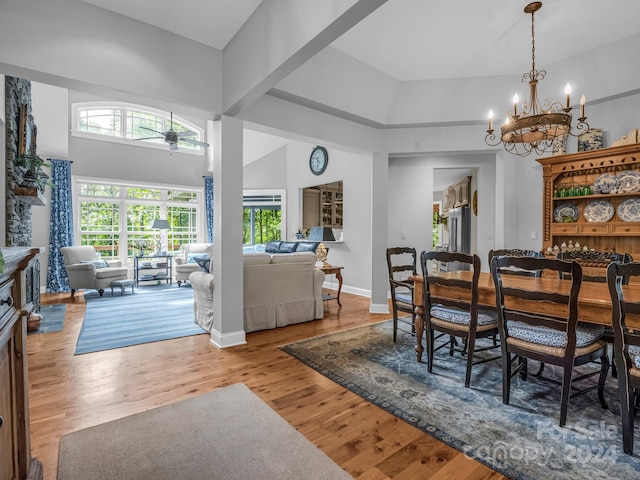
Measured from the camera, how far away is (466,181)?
727 cm

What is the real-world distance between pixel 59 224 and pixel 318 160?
542 centimetres

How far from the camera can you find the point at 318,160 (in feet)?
24.1

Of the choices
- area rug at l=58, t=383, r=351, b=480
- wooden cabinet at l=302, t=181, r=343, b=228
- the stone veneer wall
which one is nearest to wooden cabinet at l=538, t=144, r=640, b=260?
wooden cabinet at l=302, t=181, r=343, b=228

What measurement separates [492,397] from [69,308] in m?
5.71

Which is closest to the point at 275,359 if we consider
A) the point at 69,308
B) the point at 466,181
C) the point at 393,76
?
the point at 393,76

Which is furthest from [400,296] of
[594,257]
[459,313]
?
[594,257]

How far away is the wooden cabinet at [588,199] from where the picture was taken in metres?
3.67

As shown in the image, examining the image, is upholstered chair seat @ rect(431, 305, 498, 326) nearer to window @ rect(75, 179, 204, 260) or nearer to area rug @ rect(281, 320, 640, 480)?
area rug @ rect(281, 320, 640, 480)

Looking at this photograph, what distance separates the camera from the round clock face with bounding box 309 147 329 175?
713 cm

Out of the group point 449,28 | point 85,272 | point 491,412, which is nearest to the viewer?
point 491,412

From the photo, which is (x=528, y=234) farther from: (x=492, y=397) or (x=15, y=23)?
(x=15, y=23)

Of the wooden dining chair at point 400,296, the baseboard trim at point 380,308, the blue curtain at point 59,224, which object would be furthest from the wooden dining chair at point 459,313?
the blue curtain at point 59,224

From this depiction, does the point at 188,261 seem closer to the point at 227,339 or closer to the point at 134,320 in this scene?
the point at 134,320

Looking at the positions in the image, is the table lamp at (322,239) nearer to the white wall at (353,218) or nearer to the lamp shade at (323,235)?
the lamp shade at (323,235)
